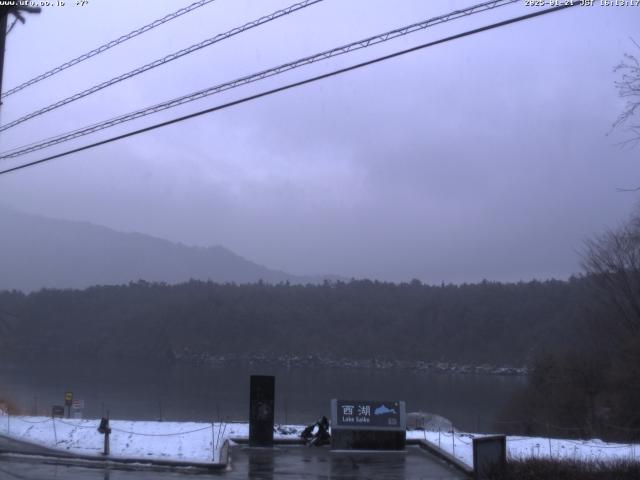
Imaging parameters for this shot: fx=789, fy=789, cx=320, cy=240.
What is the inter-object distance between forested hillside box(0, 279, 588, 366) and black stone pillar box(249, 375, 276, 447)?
41081 millimetres

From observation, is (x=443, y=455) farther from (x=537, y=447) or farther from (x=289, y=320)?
(x=289, y=320)

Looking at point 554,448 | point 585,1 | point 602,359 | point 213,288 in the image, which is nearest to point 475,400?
point 602,359

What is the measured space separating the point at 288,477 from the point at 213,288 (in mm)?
74024

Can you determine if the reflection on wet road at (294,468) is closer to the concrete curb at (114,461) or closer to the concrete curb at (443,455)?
the concrete curb at (443,455)

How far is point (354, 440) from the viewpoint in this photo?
21375 millimetres

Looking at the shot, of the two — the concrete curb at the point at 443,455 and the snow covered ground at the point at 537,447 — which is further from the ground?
the snow covered ground at the point at 537,447

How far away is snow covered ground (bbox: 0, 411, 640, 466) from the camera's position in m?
19.9

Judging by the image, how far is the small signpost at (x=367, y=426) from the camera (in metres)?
21.3

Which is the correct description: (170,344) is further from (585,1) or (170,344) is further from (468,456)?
(585,1)

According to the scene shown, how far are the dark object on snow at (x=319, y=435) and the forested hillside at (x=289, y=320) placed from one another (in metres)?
39.7

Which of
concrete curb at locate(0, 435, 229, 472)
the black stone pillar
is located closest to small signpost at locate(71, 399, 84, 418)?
concrete curb at locate(0, 435, 229, 472)

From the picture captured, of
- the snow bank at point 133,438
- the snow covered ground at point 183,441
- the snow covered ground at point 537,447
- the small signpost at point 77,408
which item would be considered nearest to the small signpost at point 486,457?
the snow covered ground at point 183,441

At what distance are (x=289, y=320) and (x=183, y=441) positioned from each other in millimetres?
57826

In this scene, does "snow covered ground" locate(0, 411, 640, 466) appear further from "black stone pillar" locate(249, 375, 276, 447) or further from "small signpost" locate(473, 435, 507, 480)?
"small signpost" locate(473, 435, 507, 480)
